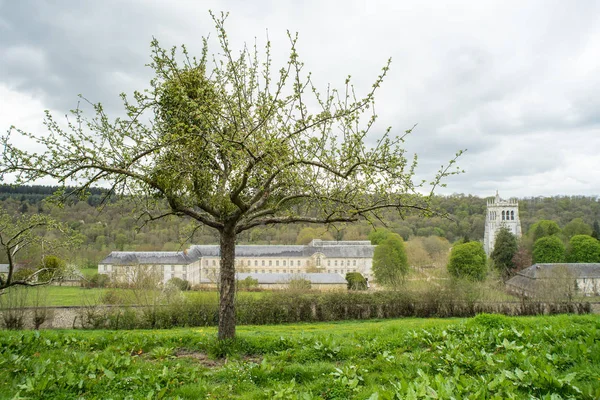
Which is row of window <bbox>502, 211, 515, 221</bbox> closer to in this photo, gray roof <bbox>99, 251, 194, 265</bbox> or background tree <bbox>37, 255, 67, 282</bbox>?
gray roof <bbox>99, 251, 194, 265</bbox>

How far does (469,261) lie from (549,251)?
14.9 meters

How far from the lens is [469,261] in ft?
133

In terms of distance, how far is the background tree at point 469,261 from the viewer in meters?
39.9

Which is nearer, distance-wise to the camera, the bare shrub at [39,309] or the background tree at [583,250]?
the bare shrub at [39,309]

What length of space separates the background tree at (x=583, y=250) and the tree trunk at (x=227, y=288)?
5344cm

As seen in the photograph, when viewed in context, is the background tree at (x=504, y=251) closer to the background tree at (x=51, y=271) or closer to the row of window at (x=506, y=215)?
the row of window at (x=506, y=215)

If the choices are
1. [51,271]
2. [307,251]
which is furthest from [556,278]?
[307,251]

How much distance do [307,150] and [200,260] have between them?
160 ft

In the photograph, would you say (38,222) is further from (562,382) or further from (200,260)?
(200,260)

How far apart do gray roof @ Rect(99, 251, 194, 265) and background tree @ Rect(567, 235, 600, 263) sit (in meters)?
50.6

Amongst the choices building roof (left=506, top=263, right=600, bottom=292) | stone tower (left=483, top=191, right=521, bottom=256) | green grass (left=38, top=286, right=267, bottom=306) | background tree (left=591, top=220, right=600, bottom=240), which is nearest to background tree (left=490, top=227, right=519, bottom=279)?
building roof (left=506, top=263, right=600, bottom=292)

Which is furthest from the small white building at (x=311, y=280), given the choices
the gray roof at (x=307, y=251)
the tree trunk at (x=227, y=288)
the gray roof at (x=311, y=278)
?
the tree trunk at (x=227, y=288)

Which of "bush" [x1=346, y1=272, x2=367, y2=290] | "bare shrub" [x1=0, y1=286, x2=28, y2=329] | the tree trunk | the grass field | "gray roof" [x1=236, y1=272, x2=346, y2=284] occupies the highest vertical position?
the tree trunk

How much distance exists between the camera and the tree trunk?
805cm
